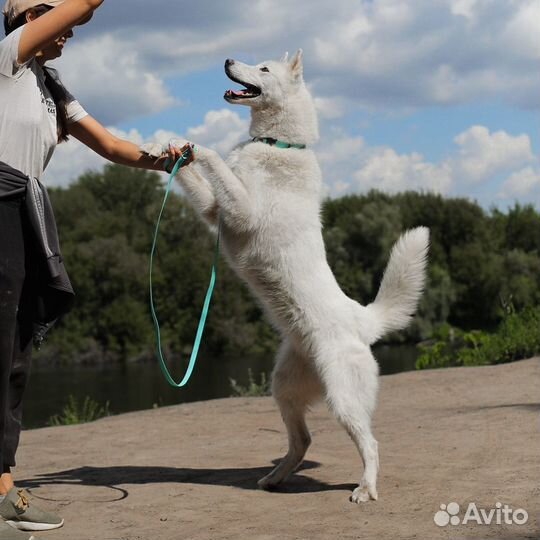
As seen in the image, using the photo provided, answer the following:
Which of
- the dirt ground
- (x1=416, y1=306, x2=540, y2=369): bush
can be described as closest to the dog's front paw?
the dirt ground

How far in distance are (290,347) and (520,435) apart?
1.83 meters

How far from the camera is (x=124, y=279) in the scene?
39.9m

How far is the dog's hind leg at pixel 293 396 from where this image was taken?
4.88 m

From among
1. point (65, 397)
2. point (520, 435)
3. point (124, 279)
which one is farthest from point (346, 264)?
point (520, 435)

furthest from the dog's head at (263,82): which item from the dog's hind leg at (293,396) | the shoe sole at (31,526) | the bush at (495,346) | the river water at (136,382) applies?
the river water at (136,382)

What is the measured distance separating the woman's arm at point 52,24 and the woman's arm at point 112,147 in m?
0.91

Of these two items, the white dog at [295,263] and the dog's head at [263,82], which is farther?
the dog's head at [263,82]

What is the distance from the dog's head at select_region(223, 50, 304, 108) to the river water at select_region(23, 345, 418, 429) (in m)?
9.62

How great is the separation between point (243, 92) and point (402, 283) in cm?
161

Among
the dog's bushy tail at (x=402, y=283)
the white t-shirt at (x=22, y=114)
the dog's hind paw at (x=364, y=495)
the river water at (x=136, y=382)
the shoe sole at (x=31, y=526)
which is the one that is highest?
the white t-shirt at (x=22, y=114)

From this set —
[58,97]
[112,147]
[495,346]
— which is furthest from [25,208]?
[495,346]

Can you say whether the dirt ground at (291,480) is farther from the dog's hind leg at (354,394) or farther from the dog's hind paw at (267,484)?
the dog's hind leg at (354,394)

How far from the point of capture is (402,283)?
197 inches

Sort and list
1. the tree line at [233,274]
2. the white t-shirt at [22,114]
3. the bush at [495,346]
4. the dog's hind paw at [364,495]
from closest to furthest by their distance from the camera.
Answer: the white t-shirt at [22,114]
the dog's hind paw at [364,495]
the bush at [495,346]
the tree line at [233,274]
